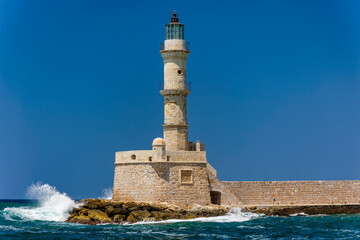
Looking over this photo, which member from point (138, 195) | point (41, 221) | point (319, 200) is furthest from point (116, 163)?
point (319, 200)

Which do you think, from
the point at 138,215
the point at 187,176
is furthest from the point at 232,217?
the point at 138,215

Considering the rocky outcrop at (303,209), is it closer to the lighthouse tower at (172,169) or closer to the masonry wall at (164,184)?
the lighthouse tower at (172,169)

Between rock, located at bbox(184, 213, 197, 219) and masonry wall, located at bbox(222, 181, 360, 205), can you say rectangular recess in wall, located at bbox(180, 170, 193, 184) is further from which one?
masonry wall, located at bbox(222, 181, 360, 205)

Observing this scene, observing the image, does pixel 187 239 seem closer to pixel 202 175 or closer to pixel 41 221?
pixel 202 175

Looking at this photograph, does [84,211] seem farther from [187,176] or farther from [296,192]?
[296,192]

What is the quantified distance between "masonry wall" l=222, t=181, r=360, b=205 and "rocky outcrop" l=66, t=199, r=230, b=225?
2.43 m

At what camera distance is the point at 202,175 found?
34.8 m

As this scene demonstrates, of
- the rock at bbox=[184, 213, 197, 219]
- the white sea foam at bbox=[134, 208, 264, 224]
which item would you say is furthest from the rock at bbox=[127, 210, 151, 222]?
the rock at bbox=[184, 213, 197, 219]

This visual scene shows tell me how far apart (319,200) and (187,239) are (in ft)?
39.8

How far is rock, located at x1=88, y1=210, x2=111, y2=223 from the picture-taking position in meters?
32.2

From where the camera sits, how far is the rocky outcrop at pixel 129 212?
32.3m

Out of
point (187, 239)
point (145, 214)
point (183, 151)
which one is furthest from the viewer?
point (183, 151)

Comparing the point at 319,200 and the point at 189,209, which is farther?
the point at 319,200

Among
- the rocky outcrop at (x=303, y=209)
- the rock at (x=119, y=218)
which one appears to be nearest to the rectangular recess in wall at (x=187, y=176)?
the rocky outcrop at (x=303, y=209)
